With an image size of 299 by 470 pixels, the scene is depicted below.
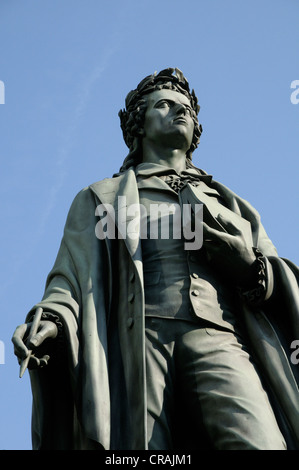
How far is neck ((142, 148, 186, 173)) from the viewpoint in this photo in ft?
39.2

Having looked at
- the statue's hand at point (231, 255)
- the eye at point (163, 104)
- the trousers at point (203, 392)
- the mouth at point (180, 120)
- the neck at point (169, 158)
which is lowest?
the trousers at point (203, 392)

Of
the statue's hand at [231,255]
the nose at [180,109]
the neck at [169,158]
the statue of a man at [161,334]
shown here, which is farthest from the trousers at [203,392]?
the nose at [180,109]

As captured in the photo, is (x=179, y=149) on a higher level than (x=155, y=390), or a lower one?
higher

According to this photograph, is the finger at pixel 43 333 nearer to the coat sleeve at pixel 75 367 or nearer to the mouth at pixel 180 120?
the coat sleeve at pixel 75 367

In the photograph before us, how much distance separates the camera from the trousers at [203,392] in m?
9.11

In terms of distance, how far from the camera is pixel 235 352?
9742 millimetres

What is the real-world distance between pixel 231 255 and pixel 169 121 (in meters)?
2.46

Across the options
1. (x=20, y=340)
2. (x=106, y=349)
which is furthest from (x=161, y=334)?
(x=20, y=340)

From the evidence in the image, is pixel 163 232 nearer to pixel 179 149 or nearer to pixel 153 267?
pixel 153 267

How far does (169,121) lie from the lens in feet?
39.5

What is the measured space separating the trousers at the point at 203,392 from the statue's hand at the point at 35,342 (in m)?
0.92

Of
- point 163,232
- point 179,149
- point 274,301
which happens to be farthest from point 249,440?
point 179,149

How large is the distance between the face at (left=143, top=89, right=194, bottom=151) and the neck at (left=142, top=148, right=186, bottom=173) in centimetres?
7
